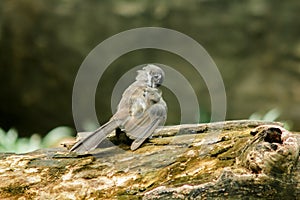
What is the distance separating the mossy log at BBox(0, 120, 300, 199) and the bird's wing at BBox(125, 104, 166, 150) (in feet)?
0.17

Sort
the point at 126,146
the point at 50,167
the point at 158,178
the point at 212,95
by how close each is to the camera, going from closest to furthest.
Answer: the point at 158,178 < the point at 50,167 < the point at 126,146 < the point at 212,95

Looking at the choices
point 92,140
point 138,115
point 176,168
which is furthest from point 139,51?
point 176,168

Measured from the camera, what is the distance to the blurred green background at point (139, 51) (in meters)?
6.56

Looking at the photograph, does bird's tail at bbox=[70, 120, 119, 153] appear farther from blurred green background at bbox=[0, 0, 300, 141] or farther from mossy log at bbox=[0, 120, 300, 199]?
blurred green background at bbox=[0, 0, 300, 141]

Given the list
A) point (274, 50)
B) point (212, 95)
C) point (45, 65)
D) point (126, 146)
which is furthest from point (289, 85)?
point (126, 146)

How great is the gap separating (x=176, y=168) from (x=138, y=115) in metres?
0.52

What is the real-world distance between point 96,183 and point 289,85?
444cm

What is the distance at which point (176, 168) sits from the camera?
8.67 feet

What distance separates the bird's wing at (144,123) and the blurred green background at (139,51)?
3441 millimetres

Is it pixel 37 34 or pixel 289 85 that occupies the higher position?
pixel 37 34

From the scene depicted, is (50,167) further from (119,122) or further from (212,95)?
(212,95)

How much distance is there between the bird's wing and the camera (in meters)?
2.97

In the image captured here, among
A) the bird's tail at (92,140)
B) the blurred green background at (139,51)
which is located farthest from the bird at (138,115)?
the blurred green background at (139,51)

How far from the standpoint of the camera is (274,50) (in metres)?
6.57
